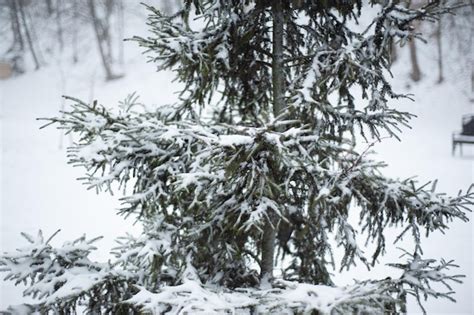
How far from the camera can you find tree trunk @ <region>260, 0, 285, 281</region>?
3436 mm

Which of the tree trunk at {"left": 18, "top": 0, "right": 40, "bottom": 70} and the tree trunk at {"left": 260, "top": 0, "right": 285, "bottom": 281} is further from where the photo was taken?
the tree trunk at {"left": 18, "top": 0, "right": 40, "bottom": 70}

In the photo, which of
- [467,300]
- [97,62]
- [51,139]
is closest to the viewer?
[467,300]

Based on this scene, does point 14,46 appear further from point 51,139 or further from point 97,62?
point 51,139

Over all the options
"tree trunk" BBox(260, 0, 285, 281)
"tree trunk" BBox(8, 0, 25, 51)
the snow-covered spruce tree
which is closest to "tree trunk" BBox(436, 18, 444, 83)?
the snow-covered spruce tree

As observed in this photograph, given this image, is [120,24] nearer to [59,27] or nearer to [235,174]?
[59,27]

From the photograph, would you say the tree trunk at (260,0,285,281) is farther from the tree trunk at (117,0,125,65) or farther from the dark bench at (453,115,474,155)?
the tree trunk at (117,0,125,65)

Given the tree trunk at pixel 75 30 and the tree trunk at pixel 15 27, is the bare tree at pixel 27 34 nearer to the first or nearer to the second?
the tree trunk at pixel 15 27

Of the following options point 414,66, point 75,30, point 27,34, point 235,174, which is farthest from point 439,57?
point 27,34

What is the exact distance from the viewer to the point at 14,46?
31.6 meters

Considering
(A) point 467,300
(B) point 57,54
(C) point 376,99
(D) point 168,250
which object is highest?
(B) point 57,54

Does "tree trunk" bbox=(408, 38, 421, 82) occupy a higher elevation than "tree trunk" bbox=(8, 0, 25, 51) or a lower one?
lower

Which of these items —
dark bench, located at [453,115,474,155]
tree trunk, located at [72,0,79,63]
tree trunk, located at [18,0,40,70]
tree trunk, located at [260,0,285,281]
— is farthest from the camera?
tree trunk, located at [72,0,79,63]

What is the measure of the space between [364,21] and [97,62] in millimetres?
23330

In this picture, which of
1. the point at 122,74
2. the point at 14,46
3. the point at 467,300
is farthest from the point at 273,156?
the point at 14,46
